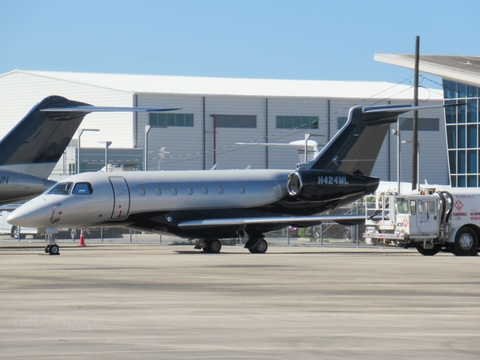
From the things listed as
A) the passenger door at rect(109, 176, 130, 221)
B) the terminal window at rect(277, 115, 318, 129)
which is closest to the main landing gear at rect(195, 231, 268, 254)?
the passenger door at rect(109, 176, 130, 221)

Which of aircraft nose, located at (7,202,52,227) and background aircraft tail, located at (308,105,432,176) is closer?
aircraft nose, located at (7,202,52,227)

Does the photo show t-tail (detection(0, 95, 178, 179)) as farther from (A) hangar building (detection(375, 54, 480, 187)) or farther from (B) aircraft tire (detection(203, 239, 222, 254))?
(A) hangar building (detection(375, 54, 480, 187))

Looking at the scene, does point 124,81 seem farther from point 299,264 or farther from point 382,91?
point 299,264

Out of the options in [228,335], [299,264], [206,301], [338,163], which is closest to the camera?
[228,335]

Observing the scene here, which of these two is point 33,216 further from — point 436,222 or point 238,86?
point 238,86

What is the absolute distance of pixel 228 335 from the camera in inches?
432

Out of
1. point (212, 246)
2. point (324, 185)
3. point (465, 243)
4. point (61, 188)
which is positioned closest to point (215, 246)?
point (212, 246)

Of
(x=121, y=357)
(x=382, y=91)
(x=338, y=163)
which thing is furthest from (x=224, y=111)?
(x=121, y=357)

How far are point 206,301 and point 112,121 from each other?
69.8 metres

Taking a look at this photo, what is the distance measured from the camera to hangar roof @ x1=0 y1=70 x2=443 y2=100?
278 ft

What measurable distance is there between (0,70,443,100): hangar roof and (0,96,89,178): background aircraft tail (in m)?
48.0

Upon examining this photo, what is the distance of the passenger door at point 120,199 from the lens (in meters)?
32.9

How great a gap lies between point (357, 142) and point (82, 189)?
1112 centimetres

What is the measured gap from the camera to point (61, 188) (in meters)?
32.5
